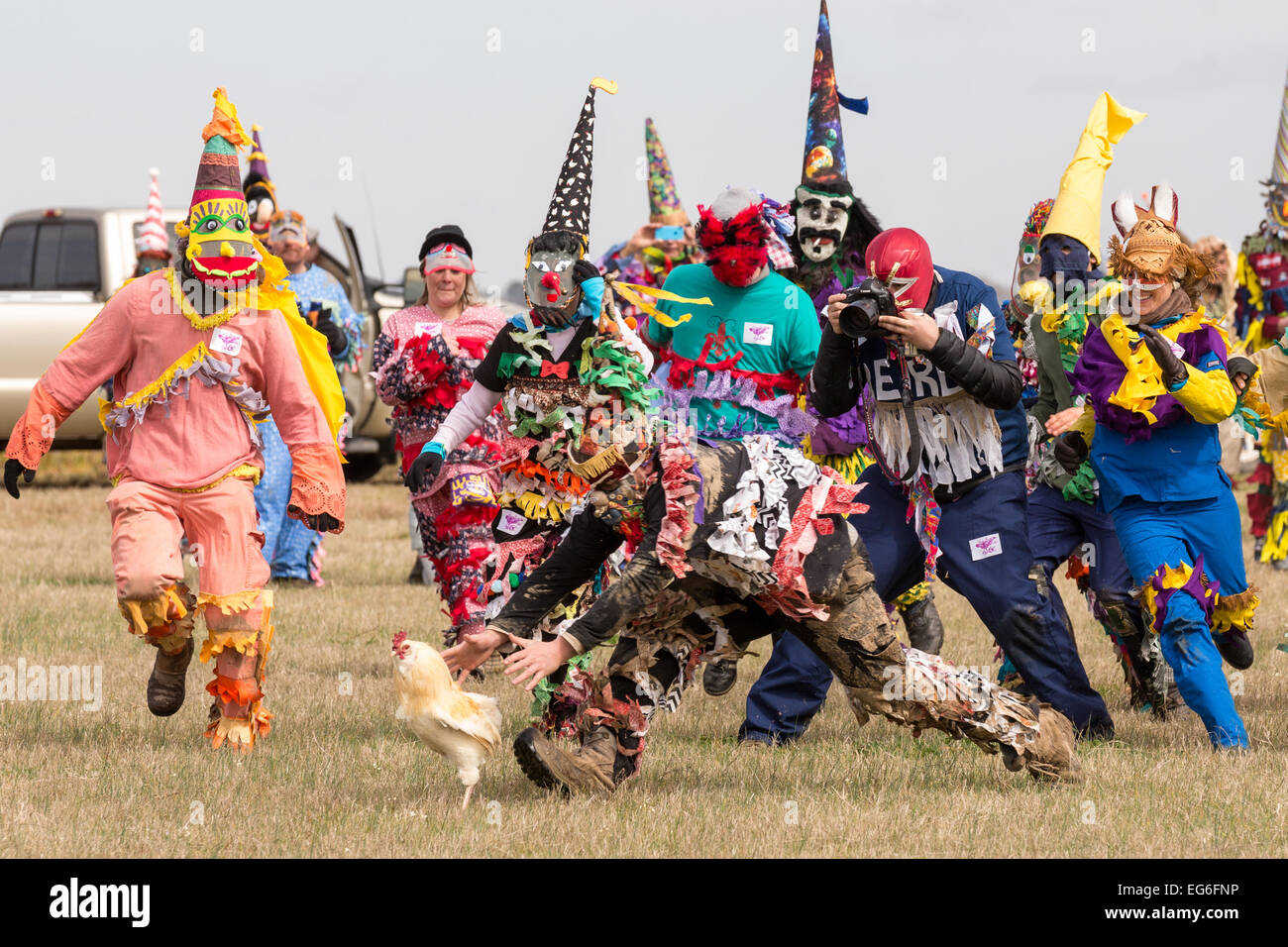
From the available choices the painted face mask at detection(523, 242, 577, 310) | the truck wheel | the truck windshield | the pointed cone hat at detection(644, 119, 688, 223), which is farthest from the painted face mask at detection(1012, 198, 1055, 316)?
the truck wheel

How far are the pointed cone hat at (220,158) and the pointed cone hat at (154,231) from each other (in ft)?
20.7

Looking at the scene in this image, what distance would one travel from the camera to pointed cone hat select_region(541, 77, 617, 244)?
22.7 ft

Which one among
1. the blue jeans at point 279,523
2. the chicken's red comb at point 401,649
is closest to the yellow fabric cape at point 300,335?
the chicken's red comb at point 401,649

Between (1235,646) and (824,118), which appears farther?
(824,118)

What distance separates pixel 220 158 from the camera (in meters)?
6.39

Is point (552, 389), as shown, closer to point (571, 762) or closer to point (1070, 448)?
point (571, 762)

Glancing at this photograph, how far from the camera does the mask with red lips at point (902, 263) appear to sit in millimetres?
5723

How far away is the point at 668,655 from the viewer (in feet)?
17.6

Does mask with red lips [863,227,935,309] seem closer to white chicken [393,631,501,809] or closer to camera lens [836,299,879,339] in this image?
camera lens [836,299,879,339]

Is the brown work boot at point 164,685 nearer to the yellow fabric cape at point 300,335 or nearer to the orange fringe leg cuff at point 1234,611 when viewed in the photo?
the yellow fabric cape at point 300,335

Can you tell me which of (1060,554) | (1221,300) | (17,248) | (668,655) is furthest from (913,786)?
(17,248)

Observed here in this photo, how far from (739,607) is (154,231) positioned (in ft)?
29.7

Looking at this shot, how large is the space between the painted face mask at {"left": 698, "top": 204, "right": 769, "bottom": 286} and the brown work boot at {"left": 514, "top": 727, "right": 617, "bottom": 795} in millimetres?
2336

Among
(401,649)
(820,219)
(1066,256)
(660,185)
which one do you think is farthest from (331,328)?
(401,649)
